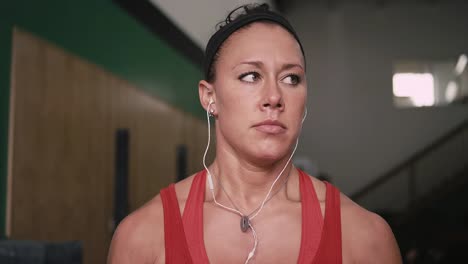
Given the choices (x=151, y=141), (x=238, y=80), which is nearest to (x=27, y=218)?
(x=238, y=80)

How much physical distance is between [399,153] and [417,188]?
0.68 meters

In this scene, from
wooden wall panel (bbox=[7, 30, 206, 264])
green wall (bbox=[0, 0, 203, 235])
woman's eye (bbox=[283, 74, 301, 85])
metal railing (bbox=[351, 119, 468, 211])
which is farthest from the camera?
metal railing (bbox=[351, 119, 468, 211])

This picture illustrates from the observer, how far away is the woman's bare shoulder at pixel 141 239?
1.29 meters

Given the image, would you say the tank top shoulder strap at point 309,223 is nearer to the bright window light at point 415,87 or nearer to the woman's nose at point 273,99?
the woman's nose at point 273,99

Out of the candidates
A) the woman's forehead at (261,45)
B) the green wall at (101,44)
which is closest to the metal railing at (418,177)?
the green wall at (101,44)

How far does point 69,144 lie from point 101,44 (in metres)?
0.75

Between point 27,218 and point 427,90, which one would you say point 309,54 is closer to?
point 427,90

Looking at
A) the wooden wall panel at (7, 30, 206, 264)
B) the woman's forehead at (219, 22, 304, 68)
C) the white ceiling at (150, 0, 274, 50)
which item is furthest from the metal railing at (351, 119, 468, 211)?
the woman's forehead at (219, 22, 304, 68)

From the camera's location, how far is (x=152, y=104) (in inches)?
172

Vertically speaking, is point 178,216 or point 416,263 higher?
point 178,216

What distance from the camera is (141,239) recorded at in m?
1.30

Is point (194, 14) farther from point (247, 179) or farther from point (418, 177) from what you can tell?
point (418, 177)

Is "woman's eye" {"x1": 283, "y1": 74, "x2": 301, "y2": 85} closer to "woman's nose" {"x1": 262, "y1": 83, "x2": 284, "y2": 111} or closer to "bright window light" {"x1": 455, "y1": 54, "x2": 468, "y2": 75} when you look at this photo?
"woman's nose" {"x1": 262, "y1": 83, "x2": 284, "y2": 111}

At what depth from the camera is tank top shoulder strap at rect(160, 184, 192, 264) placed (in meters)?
1.26
